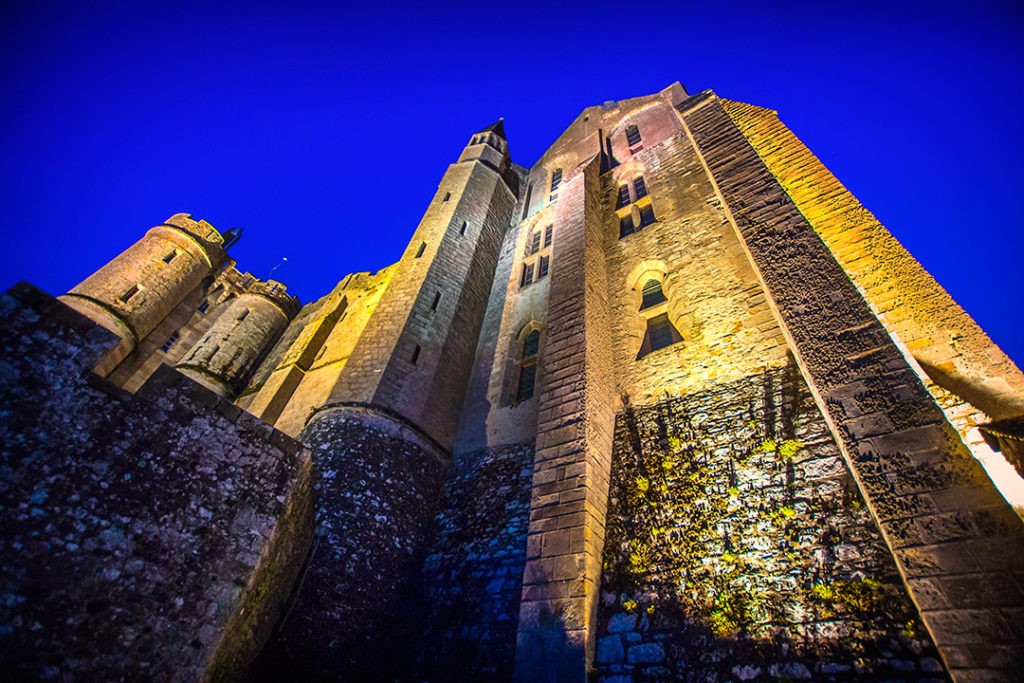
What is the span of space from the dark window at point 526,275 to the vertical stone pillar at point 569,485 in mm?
3851

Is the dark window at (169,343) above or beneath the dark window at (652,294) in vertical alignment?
above

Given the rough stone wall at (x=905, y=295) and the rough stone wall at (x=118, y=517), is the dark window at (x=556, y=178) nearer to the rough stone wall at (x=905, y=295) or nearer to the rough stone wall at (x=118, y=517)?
the rough stone wall at (x=905, y=295)

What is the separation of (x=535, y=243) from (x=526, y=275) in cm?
176

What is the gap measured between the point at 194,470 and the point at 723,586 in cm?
558

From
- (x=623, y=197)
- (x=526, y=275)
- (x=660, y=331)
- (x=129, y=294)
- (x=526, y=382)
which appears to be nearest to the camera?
(x=660, y=331)

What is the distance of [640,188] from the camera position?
13070 millimetres

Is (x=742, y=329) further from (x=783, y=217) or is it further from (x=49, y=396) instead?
(x=49, y=396)

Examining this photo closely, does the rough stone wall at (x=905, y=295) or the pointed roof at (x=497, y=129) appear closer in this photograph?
the rough stone wall at (x=905, y=295)

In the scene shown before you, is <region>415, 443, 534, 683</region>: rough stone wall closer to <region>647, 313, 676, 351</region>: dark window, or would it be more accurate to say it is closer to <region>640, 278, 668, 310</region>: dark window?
<region>647, 313, 676, 351</region>: dark window

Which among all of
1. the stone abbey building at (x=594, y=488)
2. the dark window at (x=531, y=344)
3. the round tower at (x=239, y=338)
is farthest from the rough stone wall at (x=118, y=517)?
the round tower at (x=239, y=338)

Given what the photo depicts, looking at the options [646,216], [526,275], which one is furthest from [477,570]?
[646,216]

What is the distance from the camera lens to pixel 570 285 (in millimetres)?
8133

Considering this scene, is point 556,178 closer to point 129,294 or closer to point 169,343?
point 129,294

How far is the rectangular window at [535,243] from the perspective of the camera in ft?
45.2
